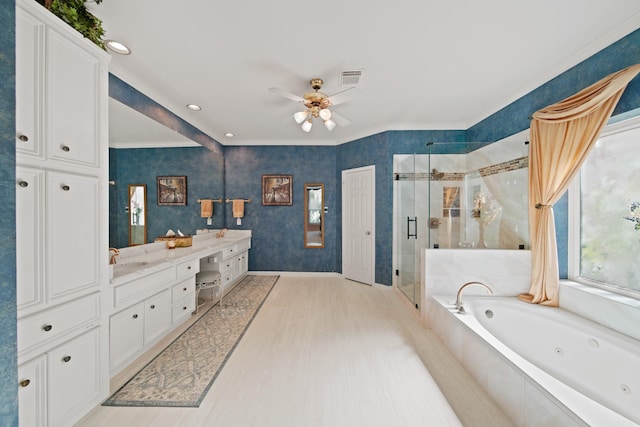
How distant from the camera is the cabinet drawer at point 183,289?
2447mm

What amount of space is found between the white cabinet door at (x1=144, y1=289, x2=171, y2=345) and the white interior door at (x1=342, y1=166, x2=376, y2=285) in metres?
2.84

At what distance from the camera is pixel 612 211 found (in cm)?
197

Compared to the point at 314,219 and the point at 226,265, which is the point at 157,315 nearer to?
the point at 226,265

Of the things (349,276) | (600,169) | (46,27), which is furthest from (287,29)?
(349,276)

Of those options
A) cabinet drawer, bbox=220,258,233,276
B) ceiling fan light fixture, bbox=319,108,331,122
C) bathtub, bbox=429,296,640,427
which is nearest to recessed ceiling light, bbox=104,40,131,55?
ceiling fan light fixture, bbox=319,108,331,122

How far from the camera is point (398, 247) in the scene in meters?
3.80

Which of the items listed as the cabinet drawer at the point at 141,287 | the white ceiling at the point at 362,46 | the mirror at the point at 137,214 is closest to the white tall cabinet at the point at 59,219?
the cabinet drawer at the point at 141,287

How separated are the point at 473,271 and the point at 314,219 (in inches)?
109

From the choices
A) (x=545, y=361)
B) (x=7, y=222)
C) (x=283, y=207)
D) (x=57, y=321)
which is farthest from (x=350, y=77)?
(x=545, y=361)

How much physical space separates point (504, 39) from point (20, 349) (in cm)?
353

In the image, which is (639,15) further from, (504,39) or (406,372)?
(406,372)

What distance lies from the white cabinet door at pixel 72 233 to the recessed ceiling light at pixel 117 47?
3.99 ft

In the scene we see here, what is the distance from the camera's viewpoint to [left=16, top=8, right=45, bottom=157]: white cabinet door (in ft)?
3.67

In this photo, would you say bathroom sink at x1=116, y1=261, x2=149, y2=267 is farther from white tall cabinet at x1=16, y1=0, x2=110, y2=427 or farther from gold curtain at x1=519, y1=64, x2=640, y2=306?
gold curtain at x1=519, y1=64, x2=640, y2=306
